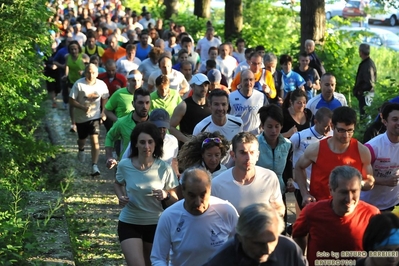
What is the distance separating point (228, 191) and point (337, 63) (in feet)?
41.0

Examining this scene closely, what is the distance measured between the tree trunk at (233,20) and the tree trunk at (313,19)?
6.54m

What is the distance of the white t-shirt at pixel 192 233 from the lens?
6.24 m

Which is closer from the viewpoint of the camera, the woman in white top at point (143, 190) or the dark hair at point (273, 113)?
the woman in white top at point (143, 190)

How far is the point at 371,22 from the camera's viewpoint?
1762 inches

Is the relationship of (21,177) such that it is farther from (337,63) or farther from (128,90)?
(337,63)

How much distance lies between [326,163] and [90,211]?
4791 mm

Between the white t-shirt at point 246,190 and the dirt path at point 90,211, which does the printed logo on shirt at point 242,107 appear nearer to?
the dirt path at point 90,211

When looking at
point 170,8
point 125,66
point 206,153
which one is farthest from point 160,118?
point 170,8

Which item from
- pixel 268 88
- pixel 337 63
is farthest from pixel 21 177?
pixel 337 63

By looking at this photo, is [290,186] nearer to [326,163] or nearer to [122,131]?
[326,163]

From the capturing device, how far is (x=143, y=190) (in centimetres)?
782

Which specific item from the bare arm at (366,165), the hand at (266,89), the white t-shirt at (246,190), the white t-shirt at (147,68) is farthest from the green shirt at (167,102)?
the white t-shirt at (246,190)

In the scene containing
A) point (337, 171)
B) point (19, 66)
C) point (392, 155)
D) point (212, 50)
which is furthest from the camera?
point (212, 50)

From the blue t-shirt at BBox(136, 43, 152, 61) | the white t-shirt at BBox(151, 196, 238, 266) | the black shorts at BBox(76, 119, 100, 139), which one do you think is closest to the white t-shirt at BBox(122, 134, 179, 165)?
the white t-shirt at BBox(151, 196, 238, 266)
